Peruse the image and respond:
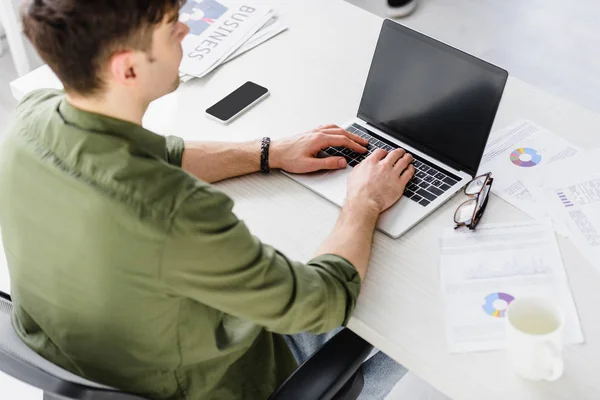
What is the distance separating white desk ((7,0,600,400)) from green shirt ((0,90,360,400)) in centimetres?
10

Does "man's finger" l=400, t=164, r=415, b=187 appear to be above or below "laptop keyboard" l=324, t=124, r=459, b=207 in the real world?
above

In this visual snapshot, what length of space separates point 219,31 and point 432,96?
0.63 meters

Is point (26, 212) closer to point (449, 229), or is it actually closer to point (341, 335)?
point (341, 335)

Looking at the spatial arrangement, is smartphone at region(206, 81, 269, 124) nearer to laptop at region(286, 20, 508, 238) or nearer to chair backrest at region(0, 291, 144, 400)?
laptop at region(286, 20, 508, 238)

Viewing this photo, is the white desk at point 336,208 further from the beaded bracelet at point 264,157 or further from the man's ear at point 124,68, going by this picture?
the man's ear at point 124,68

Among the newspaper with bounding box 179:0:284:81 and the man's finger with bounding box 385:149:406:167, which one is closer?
the man's finger with bounding box 385:149:406:167

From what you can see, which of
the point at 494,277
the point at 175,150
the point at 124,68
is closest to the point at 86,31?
the point at 124,68

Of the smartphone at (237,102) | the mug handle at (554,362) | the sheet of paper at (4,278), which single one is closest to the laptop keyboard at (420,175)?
the smartphone at (237,102)

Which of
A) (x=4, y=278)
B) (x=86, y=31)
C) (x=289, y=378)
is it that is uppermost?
(x=86, y=31)

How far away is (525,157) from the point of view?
147 centimetres

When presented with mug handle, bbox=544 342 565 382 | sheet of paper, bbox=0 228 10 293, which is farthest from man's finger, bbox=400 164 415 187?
sheet of paper, bbox=0 228 10 293

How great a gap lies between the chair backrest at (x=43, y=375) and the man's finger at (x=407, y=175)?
662 mm

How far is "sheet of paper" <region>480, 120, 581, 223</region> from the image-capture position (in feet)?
4.60

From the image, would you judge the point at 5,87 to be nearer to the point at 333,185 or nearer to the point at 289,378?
the point at 333,185
